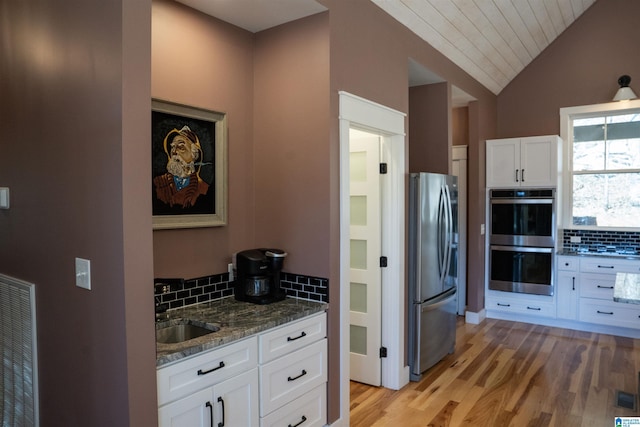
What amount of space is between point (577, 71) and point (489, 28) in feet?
6.12

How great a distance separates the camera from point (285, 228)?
2.74 metres

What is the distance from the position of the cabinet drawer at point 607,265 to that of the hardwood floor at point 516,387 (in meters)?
0.73

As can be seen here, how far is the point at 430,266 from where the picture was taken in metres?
3.56

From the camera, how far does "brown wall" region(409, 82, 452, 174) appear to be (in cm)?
416

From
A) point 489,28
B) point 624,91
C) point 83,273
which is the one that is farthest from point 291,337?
point 624,91

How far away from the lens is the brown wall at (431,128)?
4.16 metres

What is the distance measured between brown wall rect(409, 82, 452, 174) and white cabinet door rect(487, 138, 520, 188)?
4.38 feet

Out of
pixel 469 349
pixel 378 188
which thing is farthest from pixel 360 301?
pixel 469 349

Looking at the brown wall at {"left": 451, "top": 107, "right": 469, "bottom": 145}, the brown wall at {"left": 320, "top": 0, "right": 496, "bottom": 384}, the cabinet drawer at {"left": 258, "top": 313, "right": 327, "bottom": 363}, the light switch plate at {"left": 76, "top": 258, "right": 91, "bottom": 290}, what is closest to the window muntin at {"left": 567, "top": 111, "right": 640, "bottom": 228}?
the brown wall at {"left": 451, "top": 107, "right": 469, "bottom": 145}

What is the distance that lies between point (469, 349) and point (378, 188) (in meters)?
2.11

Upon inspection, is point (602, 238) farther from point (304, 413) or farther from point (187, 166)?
point (187, 166)

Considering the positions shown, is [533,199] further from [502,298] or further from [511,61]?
[511,61]

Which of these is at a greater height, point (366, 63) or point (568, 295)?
point (366, 63)

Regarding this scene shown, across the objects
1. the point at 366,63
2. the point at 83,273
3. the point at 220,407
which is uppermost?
the point at 366,63
